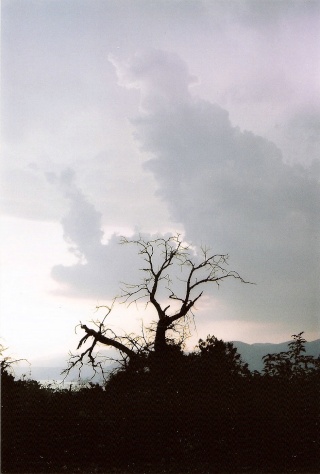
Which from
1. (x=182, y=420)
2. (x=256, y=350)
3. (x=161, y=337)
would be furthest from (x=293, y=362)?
(x=161, y=337)

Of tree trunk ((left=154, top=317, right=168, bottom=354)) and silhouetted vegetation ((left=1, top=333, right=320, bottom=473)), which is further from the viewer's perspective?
tree trunk ((left=154, top=317, right=168, bottom=354))

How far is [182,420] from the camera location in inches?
294

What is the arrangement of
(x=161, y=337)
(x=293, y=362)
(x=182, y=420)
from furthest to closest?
(x=161, y=337) → (x=293, y=362) → (x=182, y=420)

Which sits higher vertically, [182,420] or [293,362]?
[293,362]

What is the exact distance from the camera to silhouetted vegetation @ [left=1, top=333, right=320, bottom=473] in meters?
7.37

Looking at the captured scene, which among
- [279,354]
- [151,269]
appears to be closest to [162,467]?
[279,354]

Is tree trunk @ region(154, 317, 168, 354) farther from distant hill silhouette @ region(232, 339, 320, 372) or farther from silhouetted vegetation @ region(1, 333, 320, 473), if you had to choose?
distant hill silhouette @ region(232, 339, 320, 372)

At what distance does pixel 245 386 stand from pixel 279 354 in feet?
2.50

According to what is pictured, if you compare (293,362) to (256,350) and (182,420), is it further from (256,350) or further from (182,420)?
(182,420)

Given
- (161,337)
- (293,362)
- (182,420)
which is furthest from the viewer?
(161,337)

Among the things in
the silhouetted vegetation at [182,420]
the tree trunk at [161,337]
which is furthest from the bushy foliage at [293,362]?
the tree trunk at [161,337]

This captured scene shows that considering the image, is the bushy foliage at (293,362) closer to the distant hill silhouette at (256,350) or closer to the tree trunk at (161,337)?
the distant hill silhouette at (256,350)

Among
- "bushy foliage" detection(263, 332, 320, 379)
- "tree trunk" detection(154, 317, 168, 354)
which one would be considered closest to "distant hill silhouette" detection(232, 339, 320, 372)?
"bushy foliage" detection(263, 332, 320, 379)

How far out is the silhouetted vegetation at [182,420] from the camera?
7.37 meters
